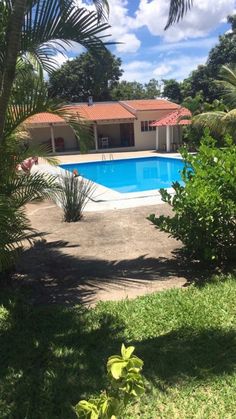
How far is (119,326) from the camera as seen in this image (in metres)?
4.55

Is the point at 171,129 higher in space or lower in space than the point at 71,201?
higher

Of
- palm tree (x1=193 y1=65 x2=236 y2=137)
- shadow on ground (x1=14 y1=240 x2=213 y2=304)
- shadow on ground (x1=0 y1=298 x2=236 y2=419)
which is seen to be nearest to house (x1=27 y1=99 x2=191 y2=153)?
palm tree (x1=193 y1=65 x2=236 y2=137)

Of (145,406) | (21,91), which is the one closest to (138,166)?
(21,91)

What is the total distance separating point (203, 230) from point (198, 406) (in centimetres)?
306

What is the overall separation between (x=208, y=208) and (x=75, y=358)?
9.13ft

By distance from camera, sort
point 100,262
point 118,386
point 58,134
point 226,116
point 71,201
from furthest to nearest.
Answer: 1. point 58,134
2. point 226,116
3. point 71,201
4. point 100,262
5. point 118,386

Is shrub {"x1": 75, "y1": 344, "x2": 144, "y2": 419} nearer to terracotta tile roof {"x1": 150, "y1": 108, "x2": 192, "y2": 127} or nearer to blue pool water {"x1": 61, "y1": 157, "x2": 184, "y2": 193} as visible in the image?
blue pool water {"x1": 61, "y1": 157, "x2": 184, "y2": 193}

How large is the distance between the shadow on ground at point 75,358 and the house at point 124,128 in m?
25.5

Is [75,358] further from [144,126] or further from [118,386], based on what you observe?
[144,126]

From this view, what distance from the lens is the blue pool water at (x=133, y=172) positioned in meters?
19.0

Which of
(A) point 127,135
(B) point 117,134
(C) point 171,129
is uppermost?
(C) point 171,129

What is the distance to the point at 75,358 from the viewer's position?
12.8 ft

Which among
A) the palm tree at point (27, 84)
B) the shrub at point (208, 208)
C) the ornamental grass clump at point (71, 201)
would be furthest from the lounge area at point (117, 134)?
the palm tree at point (27, 84)

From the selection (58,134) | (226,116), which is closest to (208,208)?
(226,116)
